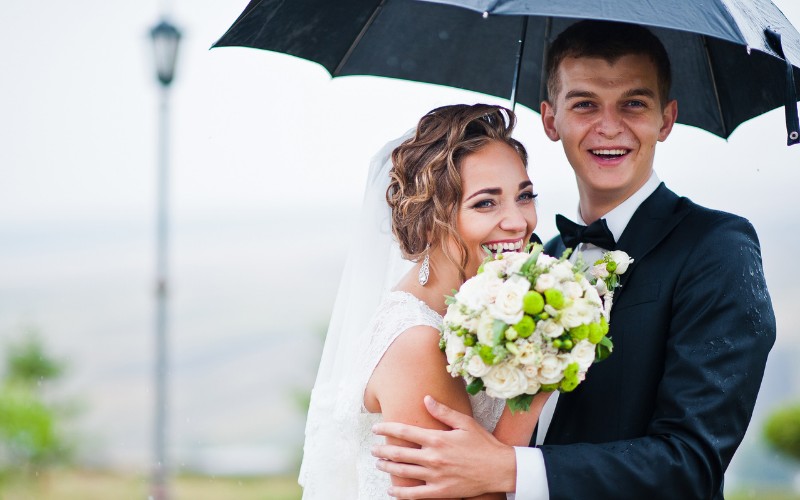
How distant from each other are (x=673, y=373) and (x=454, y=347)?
734 mm

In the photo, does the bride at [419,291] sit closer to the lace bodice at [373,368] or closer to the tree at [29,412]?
the lace bodice at [373,368]

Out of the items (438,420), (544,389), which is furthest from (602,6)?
(438,420)

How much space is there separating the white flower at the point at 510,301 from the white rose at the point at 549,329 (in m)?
0.07

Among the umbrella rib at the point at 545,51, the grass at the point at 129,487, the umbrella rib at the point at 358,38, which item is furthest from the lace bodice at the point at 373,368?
the grass at the point at 129,487

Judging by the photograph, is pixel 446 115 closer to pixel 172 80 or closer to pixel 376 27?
pixel 376 27

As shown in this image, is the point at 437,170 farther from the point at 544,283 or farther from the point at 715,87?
the point at 715,87

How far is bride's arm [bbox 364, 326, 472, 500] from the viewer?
9.33 ft

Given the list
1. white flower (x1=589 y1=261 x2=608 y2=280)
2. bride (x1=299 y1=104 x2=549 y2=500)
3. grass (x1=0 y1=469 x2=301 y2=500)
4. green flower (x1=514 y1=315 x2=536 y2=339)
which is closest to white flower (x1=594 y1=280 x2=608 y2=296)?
white flower (x1=589 y1=261 x2=608 y2=280)

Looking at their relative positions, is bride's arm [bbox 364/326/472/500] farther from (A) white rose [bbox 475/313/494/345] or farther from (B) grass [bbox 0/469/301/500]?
(B) grass [bbox 0/469/301/500]

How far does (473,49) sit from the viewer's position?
13.6ft

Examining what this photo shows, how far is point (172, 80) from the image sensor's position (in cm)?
966

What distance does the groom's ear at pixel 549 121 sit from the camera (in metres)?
3.62

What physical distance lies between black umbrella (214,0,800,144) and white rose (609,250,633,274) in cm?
85

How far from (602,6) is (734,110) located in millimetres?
1540
